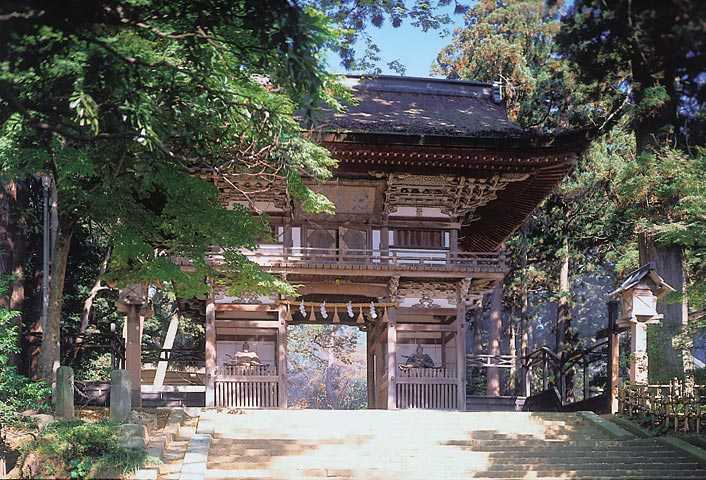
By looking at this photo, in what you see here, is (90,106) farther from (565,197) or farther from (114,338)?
(565,197)

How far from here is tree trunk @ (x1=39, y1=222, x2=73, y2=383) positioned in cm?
1309

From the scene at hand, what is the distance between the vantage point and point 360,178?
18688 millimetres

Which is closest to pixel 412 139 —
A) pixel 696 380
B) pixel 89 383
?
pixel 696 380

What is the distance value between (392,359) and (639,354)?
5515 millimetres

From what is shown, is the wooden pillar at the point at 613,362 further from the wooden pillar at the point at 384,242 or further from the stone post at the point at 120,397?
the stone post at the point at 120,397

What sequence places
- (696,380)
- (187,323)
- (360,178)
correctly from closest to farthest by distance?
1. (696,380)
2. (360,178)
3. (187,323)

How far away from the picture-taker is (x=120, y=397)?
12.6 metres

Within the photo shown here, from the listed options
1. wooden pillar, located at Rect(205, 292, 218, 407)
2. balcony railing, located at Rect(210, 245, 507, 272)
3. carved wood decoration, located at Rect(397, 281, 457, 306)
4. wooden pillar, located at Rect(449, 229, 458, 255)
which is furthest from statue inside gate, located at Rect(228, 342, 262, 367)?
wooden pillar, located at Rect(449, 229, 458, 255)

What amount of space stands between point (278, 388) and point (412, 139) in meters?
5.96

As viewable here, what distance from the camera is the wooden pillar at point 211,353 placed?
1803 centimetres

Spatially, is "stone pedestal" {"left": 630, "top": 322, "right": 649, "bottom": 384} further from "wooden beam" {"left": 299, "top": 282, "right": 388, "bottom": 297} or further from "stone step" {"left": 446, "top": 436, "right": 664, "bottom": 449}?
"wooden beam" {"left": 299, "top": 282, "right": 388, "bottom": 297}

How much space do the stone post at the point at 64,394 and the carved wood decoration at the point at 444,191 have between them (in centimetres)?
840

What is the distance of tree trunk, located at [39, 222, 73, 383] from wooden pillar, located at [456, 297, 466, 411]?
8811 mm

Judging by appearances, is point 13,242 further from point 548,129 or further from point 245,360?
point 548,129
